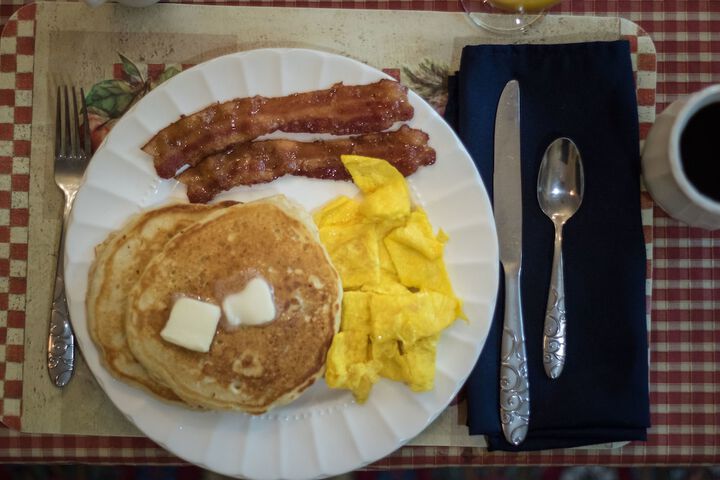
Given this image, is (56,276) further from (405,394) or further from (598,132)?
(598,132)

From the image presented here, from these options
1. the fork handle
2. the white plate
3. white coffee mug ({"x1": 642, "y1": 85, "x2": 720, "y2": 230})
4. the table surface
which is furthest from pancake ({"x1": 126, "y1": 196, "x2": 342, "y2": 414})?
white coffee mug ({"x1": 642, "y1": 85, "x2": 720, "y2": 230})

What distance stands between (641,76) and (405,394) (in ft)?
4.07

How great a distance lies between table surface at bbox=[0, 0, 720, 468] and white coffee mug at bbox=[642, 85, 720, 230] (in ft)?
0.49

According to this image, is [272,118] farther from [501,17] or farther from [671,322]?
[671,322]

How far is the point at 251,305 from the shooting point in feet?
→ 4.99

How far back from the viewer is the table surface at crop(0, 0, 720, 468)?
184 cm

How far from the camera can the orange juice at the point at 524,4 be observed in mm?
1670

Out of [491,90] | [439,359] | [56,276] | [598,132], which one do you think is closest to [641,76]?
[598,132]

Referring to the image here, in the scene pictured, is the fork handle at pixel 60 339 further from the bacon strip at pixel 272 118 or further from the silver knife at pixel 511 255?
the silver knife at pixel 511 255

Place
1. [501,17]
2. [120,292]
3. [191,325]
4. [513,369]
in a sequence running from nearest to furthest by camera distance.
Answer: [191,325], [120,292], [513,369], [501,17]

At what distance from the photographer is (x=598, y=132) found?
5.86 ft

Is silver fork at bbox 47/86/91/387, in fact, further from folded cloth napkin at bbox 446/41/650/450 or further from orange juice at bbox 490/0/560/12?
orange juice at bbox 490/0/560/12

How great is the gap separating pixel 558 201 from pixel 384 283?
0.58 meters

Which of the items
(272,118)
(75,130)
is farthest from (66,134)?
(272,118)
